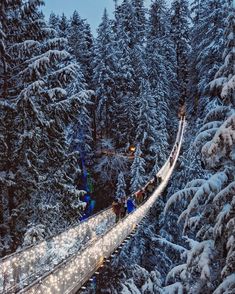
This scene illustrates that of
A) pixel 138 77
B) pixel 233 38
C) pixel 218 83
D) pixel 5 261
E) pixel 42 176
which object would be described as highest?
pixel 138 77

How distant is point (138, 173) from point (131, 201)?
759 inches

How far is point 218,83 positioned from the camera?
9.63 m

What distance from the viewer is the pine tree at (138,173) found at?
41656 millimetres

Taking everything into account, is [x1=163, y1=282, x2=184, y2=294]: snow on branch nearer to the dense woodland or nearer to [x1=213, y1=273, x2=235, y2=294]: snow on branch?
the dense woodland

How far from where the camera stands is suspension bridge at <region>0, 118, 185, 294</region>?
431 inches

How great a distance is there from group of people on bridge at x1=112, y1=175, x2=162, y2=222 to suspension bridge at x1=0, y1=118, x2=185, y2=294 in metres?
1.10

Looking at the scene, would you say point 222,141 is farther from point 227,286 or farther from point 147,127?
point 147,127

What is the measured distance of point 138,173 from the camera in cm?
4216

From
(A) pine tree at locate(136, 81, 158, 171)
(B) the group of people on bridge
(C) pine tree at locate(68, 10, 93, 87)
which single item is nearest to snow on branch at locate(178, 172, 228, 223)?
(B) the group of people on bridge

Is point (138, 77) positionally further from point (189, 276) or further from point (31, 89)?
point (189, 276)

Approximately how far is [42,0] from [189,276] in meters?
13.2

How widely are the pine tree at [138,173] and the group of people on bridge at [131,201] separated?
6.50 m

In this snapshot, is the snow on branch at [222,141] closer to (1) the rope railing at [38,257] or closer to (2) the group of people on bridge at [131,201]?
(1) the rope railing at [38,257]

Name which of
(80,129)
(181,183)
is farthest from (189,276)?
(80,129)
